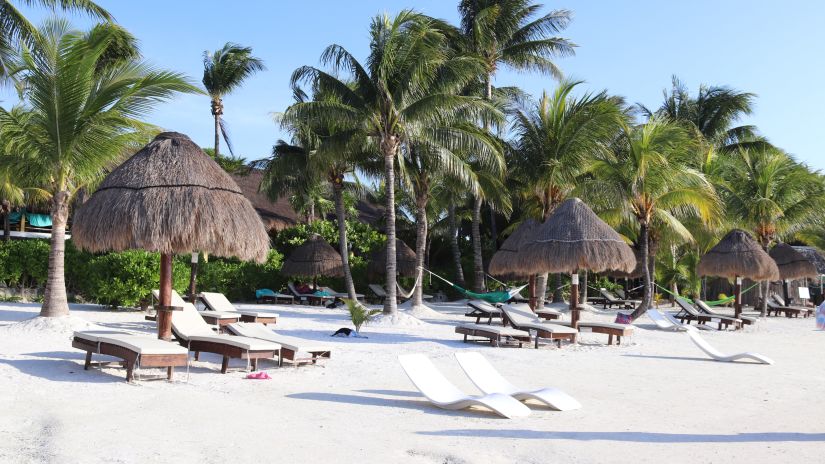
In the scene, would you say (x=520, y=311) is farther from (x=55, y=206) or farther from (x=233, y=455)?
(x=233, y=455)

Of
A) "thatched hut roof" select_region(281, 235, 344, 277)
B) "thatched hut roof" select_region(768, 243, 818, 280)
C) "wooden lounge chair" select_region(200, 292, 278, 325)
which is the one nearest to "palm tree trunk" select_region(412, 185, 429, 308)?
"thatched hut roof" select_region(281, 235, 344, 277)

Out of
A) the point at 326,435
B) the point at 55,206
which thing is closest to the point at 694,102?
the point at 55,206

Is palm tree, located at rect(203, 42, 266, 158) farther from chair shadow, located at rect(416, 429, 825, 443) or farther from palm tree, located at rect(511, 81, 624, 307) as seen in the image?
chair shadow, located at rect(416, 429, 825, 443)

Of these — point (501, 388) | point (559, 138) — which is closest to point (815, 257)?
point (559, 138)

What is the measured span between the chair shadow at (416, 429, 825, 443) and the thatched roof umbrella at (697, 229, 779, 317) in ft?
49.5

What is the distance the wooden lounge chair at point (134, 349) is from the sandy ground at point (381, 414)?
0.79ft

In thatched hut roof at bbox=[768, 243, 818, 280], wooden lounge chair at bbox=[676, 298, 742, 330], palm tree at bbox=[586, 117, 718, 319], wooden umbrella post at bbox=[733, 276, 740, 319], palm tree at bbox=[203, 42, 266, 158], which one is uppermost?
palm tree at bbox=[203, 42, 266, 158]

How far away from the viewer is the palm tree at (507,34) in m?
24.9

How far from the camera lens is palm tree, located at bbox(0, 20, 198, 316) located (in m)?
11.7

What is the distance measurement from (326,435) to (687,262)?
84.9 feet

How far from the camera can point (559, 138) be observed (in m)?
19.2

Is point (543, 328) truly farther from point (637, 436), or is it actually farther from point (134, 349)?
point (134, 349)

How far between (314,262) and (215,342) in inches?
525

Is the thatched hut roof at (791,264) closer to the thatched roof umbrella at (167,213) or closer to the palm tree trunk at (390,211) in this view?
the palm tree trunk at (390,211)
